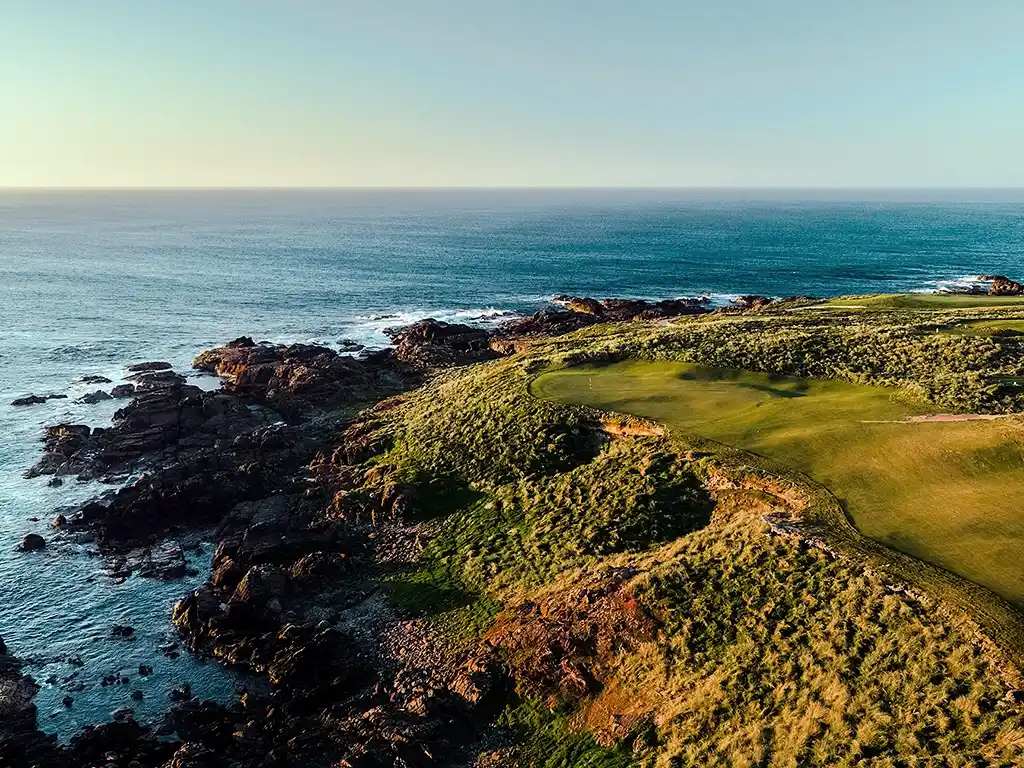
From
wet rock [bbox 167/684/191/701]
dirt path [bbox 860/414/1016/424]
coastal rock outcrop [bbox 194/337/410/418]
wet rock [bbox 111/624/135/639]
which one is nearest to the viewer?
wet rock [bbox 167/684/191/701]

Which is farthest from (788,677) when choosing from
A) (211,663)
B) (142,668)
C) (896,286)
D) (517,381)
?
(896,286)

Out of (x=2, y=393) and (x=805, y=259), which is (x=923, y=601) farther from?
(x=805, y=259)

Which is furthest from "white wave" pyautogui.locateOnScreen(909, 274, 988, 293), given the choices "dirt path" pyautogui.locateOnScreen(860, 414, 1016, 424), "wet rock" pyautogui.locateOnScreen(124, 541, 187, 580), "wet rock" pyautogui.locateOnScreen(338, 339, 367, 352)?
"wet rock" pyautogui.locateOnScreen(124, 541, 187, 580)

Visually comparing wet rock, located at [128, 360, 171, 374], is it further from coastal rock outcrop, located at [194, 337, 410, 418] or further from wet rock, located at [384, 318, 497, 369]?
wet rock, located at [384, 318, 497, 369]

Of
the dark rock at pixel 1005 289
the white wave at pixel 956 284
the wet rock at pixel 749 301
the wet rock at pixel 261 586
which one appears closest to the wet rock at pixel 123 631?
the wet rock at pixel 261 586

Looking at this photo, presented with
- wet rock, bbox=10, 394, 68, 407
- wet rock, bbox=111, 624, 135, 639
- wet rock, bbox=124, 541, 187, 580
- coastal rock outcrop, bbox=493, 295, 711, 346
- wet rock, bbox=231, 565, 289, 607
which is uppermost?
coastal rock outcrop, bbox=493, 295, 711, 346

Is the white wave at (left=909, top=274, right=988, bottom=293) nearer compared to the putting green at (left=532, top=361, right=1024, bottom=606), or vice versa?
the putting green at (left=532, top=361, right=1024, bottom=606)

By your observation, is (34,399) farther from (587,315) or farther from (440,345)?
(587,315)

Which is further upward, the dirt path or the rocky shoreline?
the dirt path
